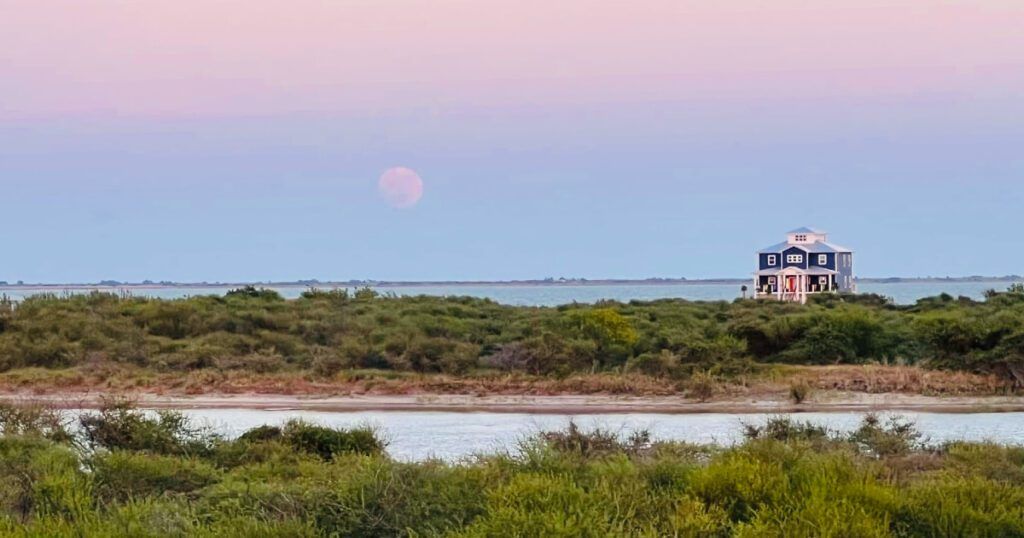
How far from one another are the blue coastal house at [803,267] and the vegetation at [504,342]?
14.3 meters

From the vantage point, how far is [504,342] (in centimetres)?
3222

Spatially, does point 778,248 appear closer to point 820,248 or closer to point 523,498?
point 820,248

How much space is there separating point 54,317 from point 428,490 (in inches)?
1258

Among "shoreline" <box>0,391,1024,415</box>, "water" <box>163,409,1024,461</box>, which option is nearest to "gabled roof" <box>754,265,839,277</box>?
"shoreline" <box>0,391,1024,415</box>

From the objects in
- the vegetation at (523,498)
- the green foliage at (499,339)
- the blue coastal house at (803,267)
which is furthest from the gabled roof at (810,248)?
the vegetation at (523,498)

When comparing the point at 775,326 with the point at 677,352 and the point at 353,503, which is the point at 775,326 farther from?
the point at 353,503

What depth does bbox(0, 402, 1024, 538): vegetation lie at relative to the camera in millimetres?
7711

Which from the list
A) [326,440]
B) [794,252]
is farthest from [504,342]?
[794,252]

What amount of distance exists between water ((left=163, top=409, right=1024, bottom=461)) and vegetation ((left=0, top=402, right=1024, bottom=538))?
6543 millimetres

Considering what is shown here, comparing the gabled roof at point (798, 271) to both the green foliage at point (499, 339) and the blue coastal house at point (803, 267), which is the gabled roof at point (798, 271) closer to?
the blue coastal house at point (803, 267)

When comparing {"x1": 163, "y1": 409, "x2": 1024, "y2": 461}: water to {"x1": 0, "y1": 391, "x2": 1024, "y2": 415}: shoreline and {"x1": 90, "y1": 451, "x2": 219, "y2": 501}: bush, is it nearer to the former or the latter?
{"x1": 0, "y1": 391, "x2": 1024, "y2": 415}: shoreline

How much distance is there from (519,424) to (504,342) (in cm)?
1039

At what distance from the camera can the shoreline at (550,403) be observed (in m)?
23.7

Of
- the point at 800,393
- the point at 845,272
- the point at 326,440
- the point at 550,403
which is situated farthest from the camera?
the point at 845,272
